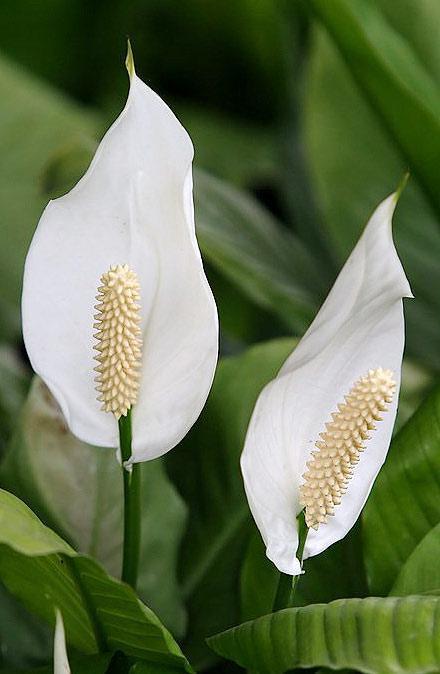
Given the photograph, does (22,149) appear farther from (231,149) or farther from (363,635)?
(363,635)

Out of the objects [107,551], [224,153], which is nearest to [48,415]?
[107,551]

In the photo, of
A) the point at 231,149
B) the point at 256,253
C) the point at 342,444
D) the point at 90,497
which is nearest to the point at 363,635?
the point at 342,444

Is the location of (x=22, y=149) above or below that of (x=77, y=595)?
below

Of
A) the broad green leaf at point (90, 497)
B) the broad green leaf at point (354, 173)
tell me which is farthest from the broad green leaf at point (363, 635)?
the broad green leaf at point (354, 173)

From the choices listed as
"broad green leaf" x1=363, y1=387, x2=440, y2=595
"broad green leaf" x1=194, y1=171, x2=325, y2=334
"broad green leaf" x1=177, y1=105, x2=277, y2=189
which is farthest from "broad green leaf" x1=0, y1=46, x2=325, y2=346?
"broad green leaf" x1=363, y1=387, x2=440, y2=595

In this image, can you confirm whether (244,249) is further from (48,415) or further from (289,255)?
(48,415)
